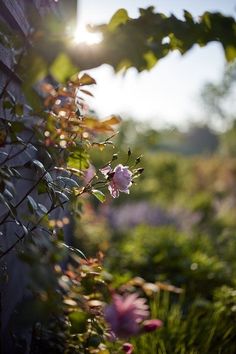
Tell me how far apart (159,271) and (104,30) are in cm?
325

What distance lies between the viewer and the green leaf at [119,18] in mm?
1147

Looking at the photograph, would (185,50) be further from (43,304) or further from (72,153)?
(43,304)

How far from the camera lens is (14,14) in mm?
1669

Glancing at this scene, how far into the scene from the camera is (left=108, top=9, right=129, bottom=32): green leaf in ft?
3.76

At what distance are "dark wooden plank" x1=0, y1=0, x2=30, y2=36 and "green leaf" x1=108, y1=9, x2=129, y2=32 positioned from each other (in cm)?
54

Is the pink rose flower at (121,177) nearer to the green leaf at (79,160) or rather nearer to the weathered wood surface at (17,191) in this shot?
the green leaf at (79,160)

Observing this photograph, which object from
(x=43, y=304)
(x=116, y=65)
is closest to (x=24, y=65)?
(x=116, y=65)

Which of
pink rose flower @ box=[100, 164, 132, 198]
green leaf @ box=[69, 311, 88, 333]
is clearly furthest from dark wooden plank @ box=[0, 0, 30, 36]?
green leaf @ box=[69, 311, 88, 333]

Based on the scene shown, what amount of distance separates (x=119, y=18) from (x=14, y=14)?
0.67m

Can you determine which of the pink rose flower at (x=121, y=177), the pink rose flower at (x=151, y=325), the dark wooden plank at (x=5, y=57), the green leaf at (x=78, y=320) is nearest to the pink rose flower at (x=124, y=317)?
the green leaf at (x=78, y=320)

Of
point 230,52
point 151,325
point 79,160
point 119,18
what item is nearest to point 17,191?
point 79,160

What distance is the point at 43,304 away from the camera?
86 cm

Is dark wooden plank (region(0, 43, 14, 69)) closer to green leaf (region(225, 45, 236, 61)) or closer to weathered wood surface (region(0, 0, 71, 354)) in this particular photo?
weathered wood surface (region(0, 0, 71, 354))

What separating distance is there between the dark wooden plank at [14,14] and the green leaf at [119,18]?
536 mm
